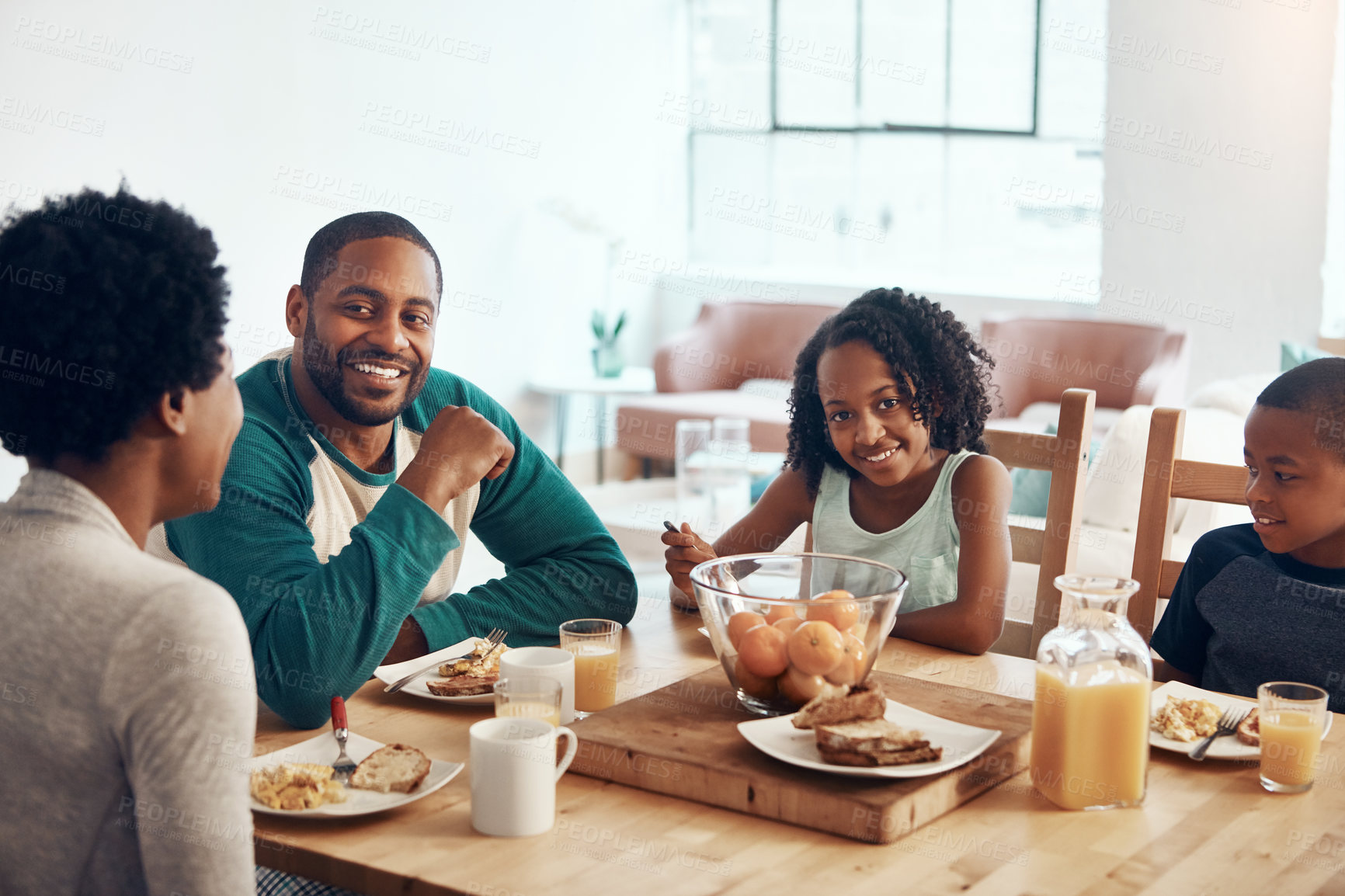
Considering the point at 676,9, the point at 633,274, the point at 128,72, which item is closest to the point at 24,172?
the point at 128,72

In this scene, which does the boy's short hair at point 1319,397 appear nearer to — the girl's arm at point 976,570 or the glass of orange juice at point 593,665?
the girl's arm at point 976,570

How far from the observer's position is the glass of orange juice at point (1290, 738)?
1.09m

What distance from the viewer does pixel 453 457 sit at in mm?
1421

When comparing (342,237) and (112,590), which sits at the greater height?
(342,237)

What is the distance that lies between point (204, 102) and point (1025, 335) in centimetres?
307

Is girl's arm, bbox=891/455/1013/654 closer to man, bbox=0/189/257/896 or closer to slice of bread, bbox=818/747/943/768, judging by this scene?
slice of bread, bbox=818/747/943/768

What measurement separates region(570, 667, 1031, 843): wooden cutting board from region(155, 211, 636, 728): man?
0.27 meters

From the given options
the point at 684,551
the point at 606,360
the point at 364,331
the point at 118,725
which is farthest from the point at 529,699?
the point at 606,360

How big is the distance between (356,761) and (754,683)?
0.37 m

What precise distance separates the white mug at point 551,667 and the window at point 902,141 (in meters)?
4.65

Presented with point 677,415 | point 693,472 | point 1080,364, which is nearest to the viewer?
point 693,472

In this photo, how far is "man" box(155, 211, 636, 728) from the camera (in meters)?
1.27

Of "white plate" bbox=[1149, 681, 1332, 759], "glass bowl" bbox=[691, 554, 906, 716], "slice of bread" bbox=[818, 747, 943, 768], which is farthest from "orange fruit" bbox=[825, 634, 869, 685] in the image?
"white plate" bbox=[1149, 681, 1332, 759]

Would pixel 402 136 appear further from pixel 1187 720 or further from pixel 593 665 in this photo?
pixel 1187 720
